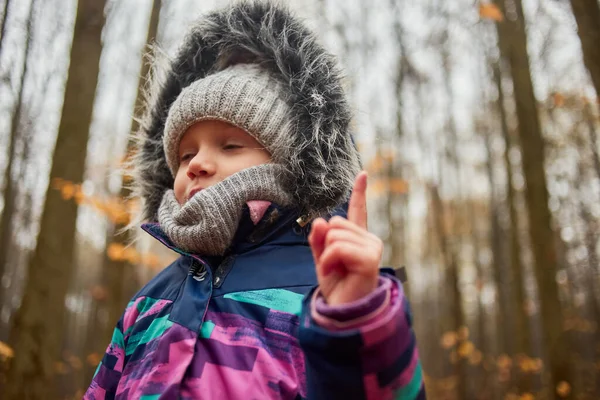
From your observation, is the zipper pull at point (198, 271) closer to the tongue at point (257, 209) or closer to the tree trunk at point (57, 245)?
the tongue at point (257, 209)

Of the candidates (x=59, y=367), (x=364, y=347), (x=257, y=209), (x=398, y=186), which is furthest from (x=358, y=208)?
(x=398, y=186)

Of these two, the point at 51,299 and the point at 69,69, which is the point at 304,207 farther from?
the point at 69,69

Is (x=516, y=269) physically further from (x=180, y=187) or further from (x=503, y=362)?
(x=180, y=187)

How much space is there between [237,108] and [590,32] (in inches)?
150

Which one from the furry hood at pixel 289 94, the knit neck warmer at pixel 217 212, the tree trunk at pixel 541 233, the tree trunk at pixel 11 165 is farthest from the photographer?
the tree trunk at pixel 11 165

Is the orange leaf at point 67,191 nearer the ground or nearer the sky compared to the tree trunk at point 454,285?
nearer the sky

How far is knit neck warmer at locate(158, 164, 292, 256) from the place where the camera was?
58.0 inches

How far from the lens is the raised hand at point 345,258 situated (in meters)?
0.99

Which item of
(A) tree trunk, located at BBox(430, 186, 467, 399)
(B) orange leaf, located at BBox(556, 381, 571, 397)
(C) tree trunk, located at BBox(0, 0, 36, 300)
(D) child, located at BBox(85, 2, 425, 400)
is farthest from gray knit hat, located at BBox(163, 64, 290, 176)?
(A) tree trunk, located at BBox(430, 186, 467, 399)

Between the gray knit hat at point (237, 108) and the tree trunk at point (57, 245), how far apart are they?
119 inches

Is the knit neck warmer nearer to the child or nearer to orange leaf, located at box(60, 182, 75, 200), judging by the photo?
the child

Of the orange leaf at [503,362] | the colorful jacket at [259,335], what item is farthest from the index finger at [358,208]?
the orange leaf at [503,362]

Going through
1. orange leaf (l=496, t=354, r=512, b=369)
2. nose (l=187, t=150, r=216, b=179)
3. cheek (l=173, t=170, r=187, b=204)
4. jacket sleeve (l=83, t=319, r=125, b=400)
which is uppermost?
nose (l=187, t=150, r=216, b=179)

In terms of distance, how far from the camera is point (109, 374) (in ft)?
5.27
